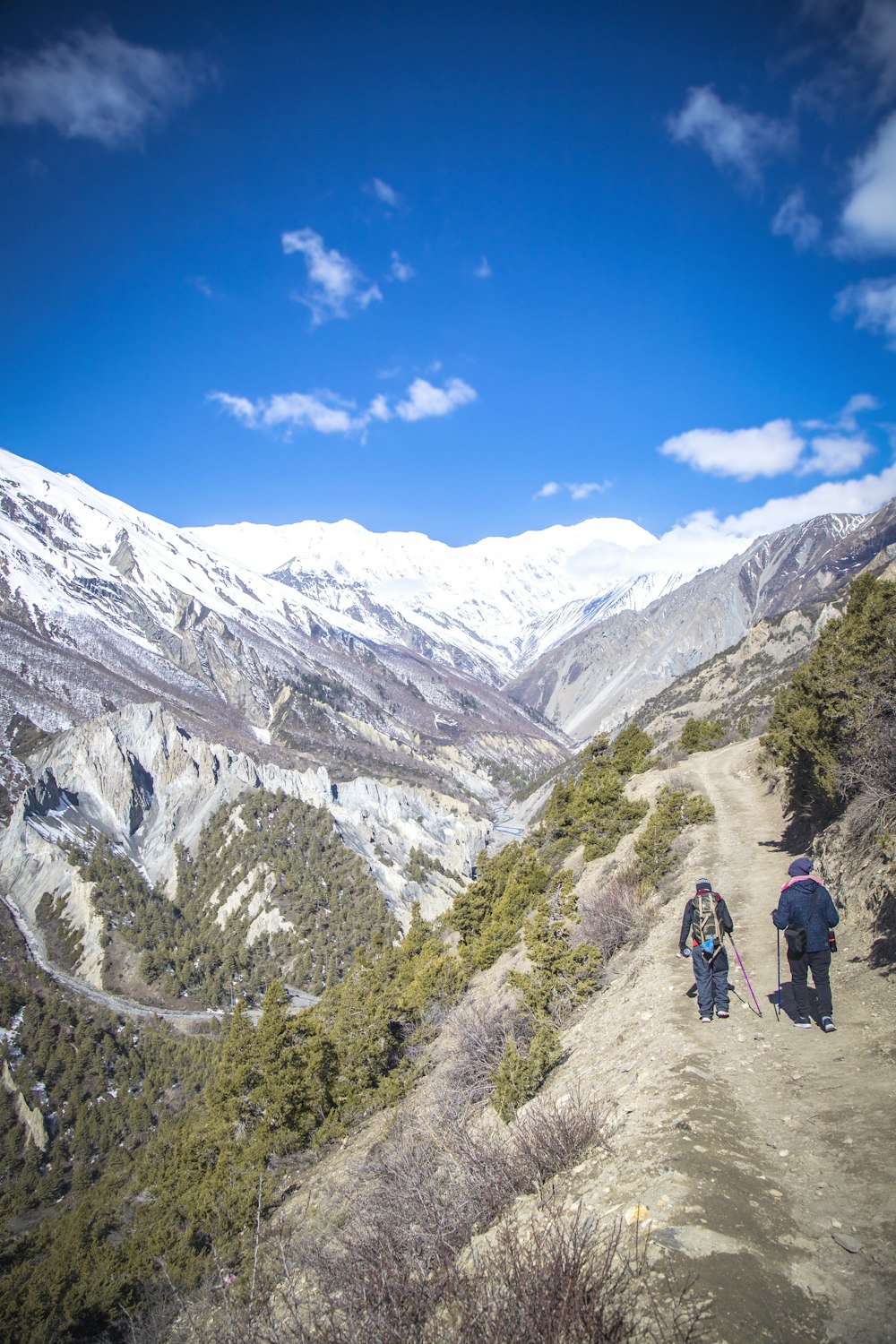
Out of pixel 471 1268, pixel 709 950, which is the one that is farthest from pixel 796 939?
pixel 471 1268

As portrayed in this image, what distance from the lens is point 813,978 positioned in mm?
8789

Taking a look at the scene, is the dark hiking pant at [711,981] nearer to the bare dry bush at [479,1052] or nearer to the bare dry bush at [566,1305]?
the bare dry bush at [479,1052]

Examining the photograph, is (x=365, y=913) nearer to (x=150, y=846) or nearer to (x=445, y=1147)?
(x=150, y=846)

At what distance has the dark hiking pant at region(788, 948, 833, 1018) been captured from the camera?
28.2ft

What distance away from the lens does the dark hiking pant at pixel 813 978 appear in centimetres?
860

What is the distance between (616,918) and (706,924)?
675 cm

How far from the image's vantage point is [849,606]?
18.6m

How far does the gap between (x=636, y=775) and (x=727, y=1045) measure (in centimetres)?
2909

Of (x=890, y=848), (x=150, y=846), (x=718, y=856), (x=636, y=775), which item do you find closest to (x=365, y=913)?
(x=150, y=846)

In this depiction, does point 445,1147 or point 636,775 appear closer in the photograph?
point 445,1147

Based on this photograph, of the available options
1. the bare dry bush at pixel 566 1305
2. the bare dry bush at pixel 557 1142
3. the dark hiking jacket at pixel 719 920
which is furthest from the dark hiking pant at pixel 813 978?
the bare dry bush at pixel 566 1305

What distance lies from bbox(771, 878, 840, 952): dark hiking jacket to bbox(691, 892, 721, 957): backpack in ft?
2.92

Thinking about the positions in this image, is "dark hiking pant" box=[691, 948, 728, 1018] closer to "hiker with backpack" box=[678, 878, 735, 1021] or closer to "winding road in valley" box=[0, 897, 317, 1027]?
"hiker with backpack" box=[678, 878, 735, 1021]

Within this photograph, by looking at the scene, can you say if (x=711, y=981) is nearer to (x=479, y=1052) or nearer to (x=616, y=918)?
(x=479, y=1052)
